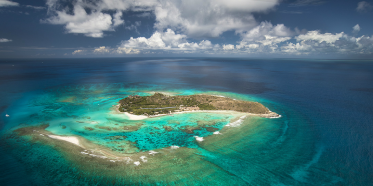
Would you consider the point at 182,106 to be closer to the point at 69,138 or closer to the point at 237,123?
the point at 237,123

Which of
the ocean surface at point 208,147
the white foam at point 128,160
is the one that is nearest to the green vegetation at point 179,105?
the ocean surface at point 208,147

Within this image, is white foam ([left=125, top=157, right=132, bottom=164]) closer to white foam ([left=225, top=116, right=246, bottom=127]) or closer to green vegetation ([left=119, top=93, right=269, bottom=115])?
green vegetation ([left=119, top=93, right=269, bottom=115])

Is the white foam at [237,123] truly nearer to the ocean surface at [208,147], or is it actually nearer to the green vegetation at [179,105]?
the ocean surface at [208,147]

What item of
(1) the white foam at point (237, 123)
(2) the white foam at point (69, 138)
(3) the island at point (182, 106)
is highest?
(3) the island at point (182, 106)

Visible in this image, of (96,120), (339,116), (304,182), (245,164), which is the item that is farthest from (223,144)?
(339,116)

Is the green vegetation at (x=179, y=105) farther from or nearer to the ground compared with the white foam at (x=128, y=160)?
farther from the ground

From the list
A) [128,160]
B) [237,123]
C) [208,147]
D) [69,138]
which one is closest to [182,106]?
[237,123]

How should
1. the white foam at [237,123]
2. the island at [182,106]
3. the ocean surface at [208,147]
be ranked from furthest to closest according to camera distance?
1. the island at [182,106]
2. the white foam at [237,123]
3. the ocean surface at [208,147]

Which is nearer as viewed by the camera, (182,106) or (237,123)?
(237,123)
